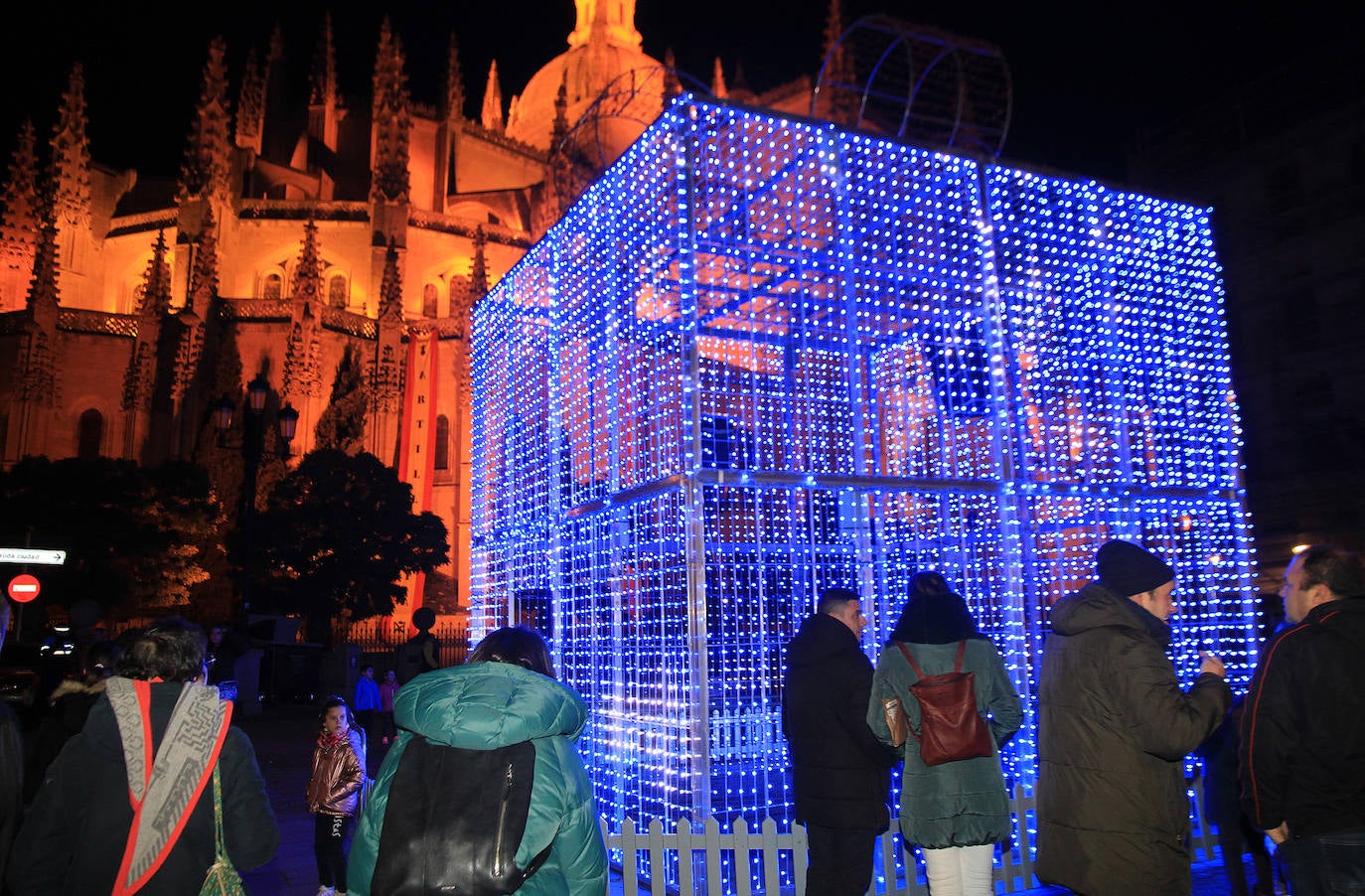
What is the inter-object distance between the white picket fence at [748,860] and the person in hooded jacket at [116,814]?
2457 millimetres

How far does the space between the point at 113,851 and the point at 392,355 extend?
141 feet

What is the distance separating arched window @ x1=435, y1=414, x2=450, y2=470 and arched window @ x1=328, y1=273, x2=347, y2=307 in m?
7.48

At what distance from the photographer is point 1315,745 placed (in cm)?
306

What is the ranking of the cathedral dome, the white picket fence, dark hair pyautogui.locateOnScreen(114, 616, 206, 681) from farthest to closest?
the cathedral dome → the white picket fence → dark hair pyautogui.locateOnScreen(114, 616, 206, 681)

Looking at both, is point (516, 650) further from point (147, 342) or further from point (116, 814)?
point (147, 342)

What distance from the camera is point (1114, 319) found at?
7711 mm

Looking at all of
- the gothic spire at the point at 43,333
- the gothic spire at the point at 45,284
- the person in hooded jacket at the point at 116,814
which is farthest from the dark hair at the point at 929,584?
the gothic spire at the point at 45,284

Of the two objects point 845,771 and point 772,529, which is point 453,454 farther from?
point 845,771

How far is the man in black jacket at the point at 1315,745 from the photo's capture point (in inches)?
119

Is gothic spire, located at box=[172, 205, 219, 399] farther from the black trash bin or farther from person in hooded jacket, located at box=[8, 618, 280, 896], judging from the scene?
Answer: person in hooded jacket, located at box=[8, 618, 280, 896]

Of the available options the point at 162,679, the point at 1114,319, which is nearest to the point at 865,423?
the point at 1114,319

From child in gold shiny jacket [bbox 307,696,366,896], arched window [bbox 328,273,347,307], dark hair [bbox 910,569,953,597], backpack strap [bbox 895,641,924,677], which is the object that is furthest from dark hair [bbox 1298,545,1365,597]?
arched window [bbox 328,273,347,307]

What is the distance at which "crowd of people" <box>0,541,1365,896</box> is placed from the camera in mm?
2287

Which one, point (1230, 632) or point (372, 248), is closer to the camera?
point (1230, 632)
